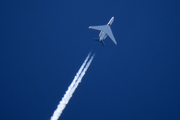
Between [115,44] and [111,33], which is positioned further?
[115,44]

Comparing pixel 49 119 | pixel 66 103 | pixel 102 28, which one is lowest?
pixel 49 119

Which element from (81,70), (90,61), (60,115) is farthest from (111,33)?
(60,115)

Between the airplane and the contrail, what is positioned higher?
the airplane

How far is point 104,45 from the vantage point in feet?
53.2

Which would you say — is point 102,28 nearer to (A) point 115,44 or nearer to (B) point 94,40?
(B) point 94,40

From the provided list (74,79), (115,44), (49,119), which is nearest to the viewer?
(49,119)

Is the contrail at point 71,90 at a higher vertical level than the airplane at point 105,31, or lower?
lower

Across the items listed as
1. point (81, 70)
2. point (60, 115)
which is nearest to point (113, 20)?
point (81, 70)

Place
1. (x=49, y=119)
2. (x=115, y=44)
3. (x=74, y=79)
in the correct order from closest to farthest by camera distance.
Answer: (x=49, y=119) < (x=74, y=79) < (x=115, y=44)

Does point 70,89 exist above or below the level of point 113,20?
below

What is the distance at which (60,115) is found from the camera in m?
16.4

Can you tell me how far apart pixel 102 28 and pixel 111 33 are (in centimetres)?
150

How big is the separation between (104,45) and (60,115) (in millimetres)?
9988

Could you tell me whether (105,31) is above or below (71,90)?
above
